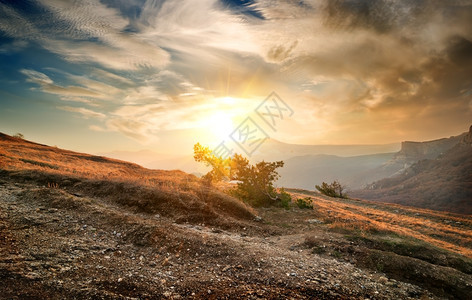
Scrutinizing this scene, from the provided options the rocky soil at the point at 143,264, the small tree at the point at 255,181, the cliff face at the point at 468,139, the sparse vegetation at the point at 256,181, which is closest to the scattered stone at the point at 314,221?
the sparse vegetation at the point at 256,181

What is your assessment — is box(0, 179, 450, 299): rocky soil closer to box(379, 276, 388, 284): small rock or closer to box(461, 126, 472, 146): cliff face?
box(379, 276, 388, 284): small rock

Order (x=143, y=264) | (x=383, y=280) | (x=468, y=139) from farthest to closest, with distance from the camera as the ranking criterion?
(x=468, y=139) < (x=383, y=280) < (x=143, y=264)

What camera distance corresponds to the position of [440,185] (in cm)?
9581

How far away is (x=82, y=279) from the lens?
6.16 meters

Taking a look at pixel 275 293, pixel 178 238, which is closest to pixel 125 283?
pixel 178 238

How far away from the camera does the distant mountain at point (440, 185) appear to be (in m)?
80.4

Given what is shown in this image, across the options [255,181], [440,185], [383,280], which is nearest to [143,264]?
[383,280]

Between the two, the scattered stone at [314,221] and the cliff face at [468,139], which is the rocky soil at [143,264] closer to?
the scattered stone at [314,221]

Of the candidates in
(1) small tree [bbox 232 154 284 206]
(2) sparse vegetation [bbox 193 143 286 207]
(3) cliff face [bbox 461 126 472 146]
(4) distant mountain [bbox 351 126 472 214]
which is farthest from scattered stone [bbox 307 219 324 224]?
(3) cliff face [bbox 461 126 472 146]

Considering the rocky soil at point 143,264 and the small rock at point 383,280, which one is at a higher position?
the rocky soil at point 143,264

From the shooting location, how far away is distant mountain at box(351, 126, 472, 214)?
80.4 metres

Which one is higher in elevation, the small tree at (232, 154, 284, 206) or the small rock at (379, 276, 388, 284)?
the small tree at (232, 154, 284, 206)

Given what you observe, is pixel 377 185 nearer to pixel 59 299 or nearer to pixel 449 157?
pixel 449 157

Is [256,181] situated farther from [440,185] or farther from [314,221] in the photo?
[440,185]
